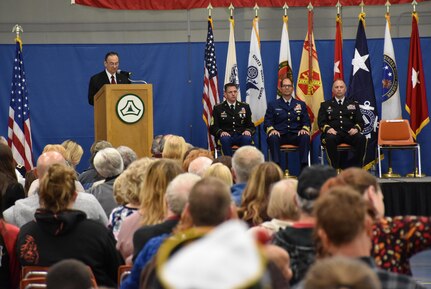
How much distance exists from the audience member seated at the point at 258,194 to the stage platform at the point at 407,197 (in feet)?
23.4

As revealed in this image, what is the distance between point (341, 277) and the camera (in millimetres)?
1777

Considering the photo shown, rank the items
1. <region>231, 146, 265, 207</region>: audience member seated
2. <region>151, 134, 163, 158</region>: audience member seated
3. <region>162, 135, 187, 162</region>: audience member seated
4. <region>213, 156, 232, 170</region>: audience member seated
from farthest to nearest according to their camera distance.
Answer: <region>151, 134, 163, 158</region>: audience member seated → <region>162, 135, 187, 162</region>: audience member seated → <region>213, 156, 232, 170</region>: audience member seated → <region>231, 146, 265, 207</region>: audience member seated

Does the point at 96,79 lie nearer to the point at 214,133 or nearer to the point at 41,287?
the point at 214,133

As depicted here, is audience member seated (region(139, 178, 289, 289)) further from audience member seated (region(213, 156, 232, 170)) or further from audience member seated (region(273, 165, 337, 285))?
audience member seated (region(213, 156, 232, 170))

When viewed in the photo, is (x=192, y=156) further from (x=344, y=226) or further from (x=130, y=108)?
(x=344, y=226)

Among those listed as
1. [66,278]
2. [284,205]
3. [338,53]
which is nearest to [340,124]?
[338,53]

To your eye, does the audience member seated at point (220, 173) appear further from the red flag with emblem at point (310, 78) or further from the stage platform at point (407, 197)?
the red flag with emblem at point (310, 78)

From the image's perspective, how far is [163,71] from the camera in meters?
14.1

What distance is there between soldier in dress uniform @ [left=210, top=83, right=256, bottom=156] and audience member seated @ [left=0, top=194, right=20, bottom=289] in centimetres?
777

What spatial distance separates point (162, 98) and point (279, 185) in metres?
10.6

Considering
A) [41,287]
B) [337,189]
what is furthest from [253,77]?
[337,189]

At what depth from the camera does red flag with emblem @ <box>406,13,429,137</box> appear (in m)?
13.5

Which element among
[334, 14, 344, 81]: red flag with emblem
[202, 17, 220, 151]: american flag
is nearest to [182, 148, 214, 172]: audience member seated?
[202, 17, 220, 151]: american flag

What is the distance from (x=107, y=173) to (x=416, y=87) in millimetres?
8469
